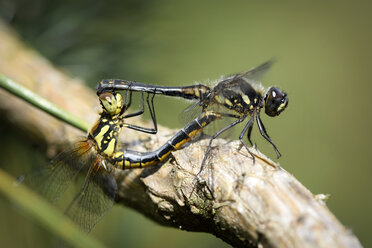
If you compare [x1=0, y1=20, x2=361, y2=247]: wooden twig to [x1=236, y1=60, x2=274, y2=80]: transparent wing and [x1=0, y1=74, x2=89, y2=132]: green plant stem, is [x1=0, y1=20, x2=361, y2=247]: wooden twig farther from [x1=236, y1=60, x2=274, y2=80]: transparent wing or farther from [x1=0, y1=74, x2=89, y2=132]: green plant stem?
[x1=236, y1=60, x2=274, y2=80]: transparent wing

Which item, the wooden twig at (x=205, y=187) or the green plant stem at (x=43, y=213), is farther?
the green plant stem at (x=43, y=213)

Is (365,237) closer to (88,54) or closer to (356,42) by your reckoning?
(356,42)

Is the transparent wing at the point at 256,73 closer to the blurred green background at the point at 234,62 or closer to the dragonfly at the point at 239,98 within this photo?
the dragonfly at the point at 239,98

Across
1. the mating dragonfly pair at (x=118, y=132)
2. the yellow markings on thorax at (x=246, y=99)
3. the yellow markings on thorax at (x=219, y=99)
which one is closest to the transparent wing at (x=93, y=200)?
the mating dragonfly pair at (x=118, y=132)

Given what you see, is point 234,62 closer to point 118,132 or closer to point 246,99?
point 246,99

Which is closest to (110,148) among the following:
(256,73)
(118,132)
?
(118,132)

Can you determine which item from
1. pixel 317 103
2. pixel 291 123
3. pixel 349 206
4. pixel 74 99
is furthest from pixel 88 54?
pixel 349 206

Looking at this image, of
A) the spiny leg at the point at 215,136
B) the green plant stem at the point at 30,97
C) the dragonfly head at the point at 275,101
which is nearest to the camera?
the spiny leg at the point at 215,136
